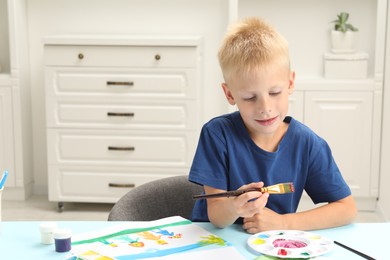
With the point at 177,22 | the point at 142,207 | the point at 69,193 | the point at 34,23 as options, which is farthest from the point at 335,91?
the point at 142,207

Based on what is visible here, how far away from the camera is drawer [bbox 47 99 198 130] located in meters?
3.67

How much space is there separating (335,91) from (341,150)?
0.33 m

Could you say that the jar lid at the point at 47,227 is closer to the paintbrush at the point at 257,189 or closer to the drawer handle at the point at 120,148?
the paintbrush at the point at 257,189

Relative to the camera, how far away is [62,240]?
1368 millimetres

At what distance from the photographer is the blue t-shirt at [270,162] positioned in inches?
64.6

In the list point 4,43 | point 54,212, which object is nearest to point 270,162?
point 54,212

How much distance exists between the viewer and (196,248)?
138cm

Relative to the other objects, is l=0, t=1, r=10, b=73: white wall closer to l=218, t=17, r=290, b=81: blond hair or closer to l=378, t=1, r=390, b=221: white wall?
l=378, t=1, r=390, b=221: white wall

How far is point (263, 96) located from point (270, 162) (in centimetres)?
19

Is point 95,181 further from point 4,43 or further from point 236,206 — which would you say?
point 236,206

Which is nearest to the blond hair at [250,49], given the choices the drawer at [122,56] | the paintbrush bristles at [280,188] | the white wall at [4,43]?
the paintbrush bristles at [280,188]

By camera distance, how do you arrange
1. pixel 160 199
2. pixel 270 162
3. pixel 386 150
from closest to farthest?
pixel 270 162 < pixel 160 199 < pixel 386 150

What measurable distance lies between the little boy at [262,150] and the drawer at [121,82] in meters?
1.92

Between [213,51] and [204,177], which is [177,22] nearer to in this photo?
[213,51]
